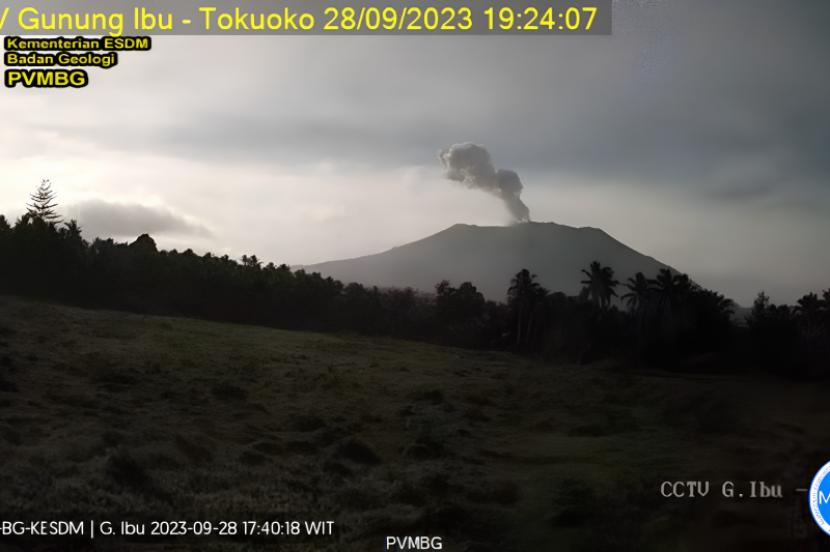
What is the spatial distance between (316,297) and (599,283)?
27066 millimetres

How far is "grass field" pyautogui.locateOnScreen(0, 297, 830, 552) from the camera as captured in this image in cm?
1367

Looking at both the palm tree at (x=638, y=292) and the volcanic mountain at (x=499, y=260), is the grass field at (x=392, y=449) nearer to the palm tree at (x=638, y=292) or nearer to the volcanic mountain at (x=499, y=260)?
the palm tree at (x=638, y=292)

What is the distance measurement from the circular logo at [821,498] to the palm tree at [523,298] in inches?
1843

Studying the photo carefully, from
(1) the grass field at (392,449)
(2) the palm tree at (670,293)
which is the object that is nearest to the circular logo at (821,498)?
(1) the grass field at (392,449)

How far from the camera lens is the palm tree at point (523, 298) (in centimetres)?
5750

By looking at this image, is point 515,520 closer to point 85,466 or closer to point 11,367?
point 85,466

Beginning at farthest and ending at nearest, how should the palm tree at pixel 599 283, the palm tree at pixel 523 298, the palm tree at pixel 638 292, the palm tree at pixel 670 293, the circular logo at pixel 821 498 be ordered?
the palm tree at pixel 523 298, the palm tree at pixel 599 283, the palm tree at pixel 638 292, the palm tree at pixel 670 293, the circular logo at pixel 821 498

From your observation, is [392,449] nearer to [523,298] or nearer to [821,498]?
[821,498]

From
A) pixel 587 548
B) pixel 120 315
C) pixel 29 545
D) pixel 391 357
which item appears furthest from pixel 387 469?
pixel 120 315

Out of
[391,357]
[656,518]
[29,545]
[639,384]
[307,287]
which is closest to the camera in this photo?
[29,545]

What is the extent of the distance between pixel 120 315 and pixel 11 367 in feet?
66.6

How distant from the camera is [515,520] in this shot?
16.1m

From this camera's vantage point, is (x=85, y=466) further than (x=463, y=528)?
Yes

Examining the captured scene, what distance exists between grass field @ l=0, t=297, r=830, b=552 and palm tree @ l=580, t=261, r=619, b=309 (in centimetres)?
1821
